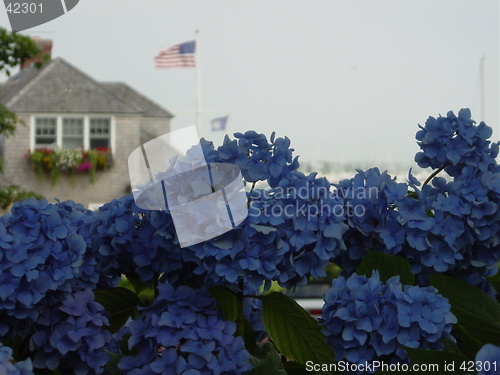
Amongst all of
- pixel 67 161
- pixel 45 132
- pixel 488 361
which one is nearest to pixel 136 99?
pixel 45 132

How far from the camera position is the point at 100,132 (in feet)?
46.5

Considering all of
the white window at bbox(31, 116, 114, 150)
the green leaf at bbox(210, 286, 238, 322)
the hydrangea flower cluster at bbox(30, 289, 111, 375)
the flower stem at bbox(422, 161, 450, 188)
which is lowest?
the white window at bbox(31, 116, 114, 150)

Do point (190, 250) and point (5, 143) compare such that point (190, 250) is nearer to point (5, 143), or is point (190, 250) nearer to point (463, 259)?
point (463, 259)

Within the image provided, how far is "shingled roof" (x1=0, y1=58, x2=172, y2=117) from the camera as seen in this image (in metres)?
14.2

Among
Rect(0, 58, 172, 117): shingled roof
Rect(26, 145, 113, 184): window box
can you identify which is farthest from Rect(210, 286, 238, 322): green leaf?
Rect(0, 58, 172, 117): shingled roof

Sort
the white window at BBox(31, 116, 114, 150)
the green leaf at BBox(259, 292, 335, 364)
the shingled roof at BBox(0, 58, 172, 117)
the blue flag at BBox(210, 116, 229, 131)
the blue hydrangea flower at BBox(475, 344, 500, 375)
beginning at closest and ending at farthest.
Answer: the blue hydrangea flower at BBox(475, 344, 500, 375) < the green leaf at BBox(259, 292, 335, 364) < the white window at BBox(31, 116, 114, 150) < the shingled roof at BBox(0, 58, 172, 117) < the blue flag at BBox(210, 116, 229, 131)

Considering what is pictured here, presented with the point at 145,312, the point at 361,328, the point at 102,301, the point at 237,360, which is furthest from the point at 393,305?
the point at 102,301

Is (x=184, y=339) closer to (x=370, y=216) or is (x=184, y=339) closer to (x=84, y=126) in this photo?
(x=370, y=216)

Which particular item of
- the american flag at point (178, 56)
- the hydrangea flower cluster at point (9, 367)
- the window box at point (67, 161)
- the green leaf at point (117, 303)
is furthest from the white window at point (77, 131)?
the hydrangea flower cluster at point (9, 367)

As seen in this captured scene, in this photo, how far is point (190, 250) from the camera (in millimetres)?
760

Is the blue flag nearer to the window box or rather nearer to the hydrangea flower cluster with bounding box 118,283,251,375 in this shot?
the window box

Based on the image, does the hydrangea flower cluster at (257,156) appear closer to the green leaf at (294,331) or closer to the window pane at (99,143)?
the green leaf at (294,331)

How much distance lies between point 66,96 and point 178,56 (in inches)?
145

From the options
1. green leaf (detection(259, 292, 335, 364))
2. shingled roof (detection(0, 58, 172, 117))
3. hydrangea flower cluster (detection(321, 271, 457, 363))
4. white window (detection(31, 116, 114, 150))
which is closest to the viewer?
hydrangea flower cluster (detection(321, 271, 457, 363))
